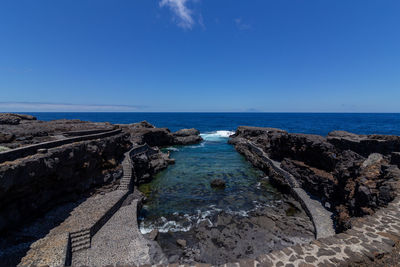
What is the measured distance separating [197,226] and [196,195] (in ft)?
18.7

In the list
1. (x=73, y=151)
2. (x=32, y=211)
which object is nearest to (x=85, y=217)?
(x=32, y=211)

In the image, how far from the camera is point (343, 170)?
14.9 m

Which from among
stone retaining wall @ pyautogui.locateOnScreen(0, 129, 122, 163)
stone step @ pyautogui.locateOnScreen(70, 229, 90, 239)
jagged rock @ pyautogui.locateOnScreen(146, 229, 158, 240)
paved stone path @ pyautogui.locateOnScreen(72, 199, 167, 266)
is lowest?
jagged rock @ pyautogui.locateOnScreen(146, 229, 158, 240)

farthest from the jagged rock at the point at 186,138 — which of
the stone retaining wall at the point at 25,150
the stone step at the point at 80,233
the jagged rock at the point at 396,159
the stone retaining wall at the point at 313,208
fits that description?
the jagged rock at the point at 396,159

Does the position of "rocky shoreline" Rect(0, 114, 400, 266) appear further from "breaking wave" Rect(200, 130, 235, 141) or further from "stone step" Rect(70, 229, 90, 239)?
"breaking wave" Rect(200, 130, 235, 141)

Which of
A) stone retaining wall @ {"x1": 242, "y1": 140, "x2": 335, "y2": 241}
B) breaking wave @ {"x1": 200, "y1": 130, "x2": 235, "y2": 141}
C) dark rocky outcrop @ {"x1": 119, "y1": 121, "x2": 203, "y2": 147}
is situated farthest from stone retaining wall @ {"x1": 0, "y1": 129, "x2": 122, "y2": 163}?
breaking wave @ {"x1": 200, "y1": 130, "x2": 235, "y2": 141}

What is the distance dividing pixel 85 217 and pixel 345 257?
1598 centimetres

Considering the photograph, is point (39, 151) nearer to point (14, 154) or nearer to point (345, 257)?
point (14, 154)

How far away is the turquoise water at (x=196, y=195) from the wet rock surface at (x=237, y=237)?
1072 millimetres

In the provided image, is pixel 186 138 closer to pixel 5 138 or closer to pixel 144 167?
pixel 144 167

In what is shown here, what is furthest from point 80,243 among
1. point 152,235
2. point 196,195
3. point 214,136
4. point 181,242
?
point 214,136

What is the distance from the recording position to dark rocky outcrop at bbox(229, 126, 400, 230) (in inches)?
435

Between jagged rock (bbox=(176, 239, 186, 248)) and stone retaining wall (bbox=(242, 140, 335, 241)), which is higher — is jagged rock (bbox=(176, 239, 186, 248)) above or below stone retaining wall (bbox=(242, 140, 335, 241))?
below

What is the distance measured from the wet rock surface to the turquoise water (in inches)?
42.2
